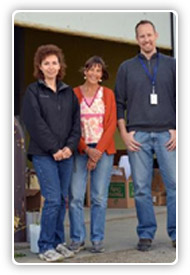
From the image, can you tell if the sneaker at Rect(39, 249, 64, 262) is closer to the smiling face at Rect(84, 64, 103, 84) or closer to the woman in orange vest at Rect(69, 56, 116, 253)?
the woman in orange vest at Rect(69, 56, 116, 253)

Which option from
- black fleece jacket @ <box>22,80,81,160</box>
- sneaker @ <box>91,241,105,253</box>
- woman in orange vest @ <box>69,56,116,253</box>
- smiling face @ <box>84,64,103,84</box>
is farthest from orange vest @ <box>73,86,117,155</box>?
sneaker @ <box>91,241,105,253</box>

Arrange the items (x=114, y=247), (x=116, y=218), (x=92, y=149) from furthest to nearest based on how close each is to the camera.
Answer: (x=116, y=218)
(x=114, y=247)
(x=92, y=149)

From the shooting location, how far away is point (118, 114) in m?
4.31

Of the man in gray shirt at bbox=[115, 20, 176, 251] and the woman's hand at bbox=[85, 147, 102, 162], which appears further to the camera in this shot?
the man in gray shirt at bbox=[115, 20, 176, 251]

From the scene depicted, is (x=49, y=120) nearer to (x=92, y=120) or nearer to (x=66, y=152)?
(x=66, y=152)

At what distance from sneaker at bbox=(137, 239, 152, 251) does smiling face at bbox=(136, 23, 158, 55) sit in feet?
4.32

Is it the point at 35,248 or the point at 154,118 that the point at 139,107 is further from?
the point at 35,248

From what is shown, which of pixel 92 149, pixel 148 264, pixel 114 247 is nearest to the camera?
pixel 148 264

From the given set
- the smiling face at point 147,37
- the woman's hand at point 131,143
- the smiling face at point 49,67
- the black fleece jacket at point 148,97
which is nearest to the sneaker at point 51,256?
the woman's hand at point 131,143

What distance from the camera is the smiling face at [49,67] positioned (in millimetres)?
3982

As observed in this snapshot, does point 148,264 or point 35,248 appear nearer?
point 148,264

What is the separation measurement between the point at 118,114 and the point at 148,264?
109 centimetres

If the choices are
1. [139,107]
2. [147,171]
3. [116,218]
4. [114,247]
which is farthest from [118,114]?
[116,218]

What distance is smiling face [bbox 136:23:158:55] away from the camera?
420cm
